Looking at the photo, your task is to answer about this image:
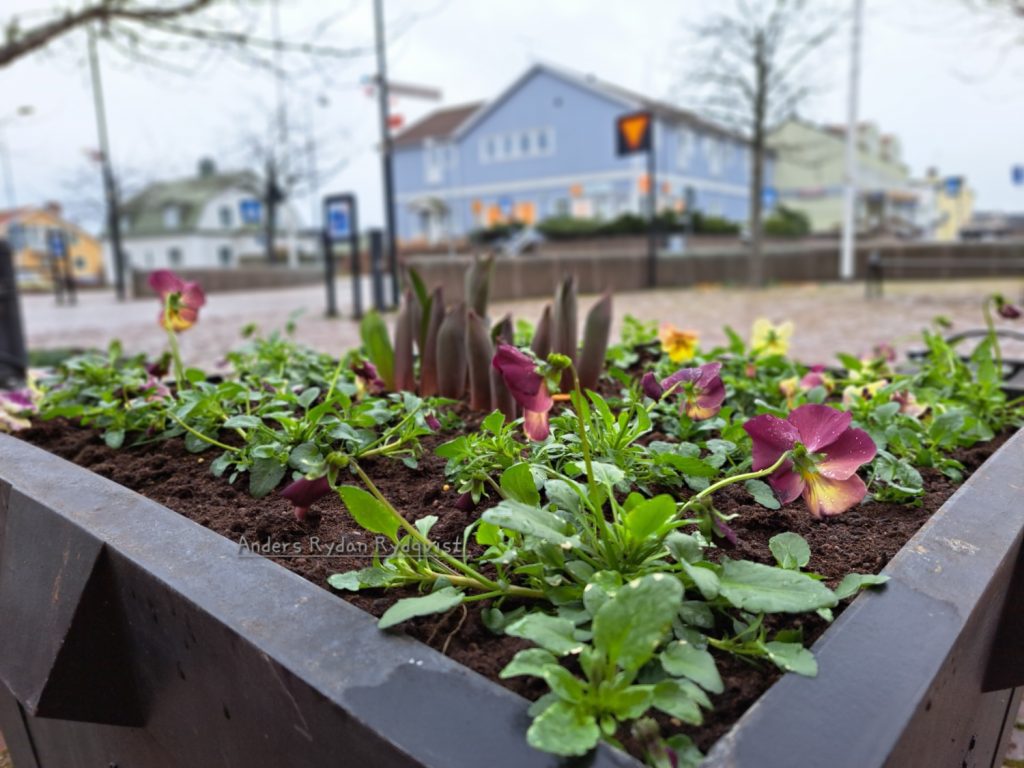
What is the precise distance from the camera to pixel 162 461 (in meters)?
1.45

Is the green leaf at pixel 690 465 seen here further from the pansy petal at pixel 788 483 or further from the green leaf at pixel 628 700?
the green leaf at pixel 628 700

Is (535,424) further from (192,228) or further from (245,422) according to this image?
(192,228)

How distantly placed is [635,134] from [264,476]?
1549 centimetres

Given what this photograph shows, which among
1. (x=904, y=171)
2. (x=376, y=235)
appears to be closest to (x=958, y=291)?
(x=376, y=235)

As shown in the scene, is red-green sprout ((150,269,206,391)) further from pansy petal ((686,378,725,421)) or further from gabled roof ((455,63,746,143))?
gabled roof ((455,63,746,143))

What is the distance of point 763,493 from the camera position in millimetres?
1074

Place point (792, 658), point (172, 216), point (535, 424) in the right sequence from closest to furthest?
point (792, 658) < point (535, 424) < point (172, 216)

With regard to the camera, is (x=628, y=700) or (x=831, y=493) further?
(x=831, y=493)

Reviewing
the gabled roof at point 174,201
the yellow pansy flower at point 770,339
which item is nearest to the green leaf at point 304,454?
the yellow pansy flower at point 770,339

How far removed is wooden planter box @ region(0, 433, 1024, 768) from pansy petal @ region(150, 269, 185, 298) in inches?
29.6

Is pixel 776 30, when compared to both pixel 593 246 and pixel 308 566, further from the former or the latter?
pixel 308 566

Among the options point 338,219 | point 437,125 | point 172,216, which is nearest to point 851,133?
point 338,219

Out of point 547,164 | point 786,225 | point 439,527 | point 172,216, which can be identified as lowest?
point 439,527

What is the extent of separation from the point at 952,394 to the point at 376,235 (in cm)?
1009
